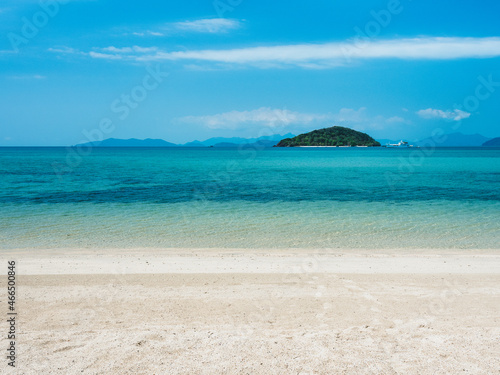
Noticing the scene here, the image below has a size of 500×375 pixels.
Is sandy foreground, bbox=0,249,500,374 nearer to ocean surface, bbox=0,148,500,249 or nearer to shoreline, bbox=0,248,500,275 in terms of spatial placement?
shoreline, bbox=0,248,500,275

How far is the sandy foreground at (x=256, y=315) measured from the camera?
567 cm

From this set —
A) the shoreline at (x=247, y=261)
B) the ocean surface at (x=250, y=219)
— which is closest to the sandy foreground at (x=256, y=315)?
the shoreline at (x=247, y=261)

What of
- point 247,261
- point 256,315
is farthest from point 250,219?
point 256,315

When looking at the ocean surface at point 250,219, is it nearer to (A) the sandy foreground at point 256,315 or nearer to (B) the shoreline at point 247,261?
(B) the shoreline at point 247,261

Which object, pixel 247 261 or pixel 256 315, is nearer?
pixel 256 315

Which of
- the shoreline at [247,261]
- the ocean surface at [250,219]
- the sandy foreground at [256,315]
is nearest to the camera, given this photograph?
the sandy foreground at [256,315]

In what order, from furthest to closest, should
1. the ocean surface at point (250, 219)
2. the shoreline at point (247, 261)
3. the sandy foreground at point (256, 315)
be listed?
1. the ocean surface at point (250, 219)
2. the shoreline at point (247, 261)
3. the sandy foreground at point (256, 315)

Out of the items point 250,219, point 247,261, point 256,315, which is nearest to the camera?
point 256,315

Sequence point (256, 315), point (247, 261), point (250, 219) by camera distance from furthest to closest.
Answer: point (250, 219)
point (247, 261)
point (256, 315)

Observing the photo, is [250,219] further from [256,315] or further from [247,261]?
[256,315]

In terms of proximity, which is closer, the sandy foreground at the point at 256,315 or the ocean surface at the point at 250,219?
the sandy foreground at the point at 256,315

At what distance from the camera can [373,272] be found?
10141 mm

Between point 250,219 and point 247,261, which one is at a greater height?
point 250,219

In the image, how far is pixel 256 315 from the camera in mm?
7395
